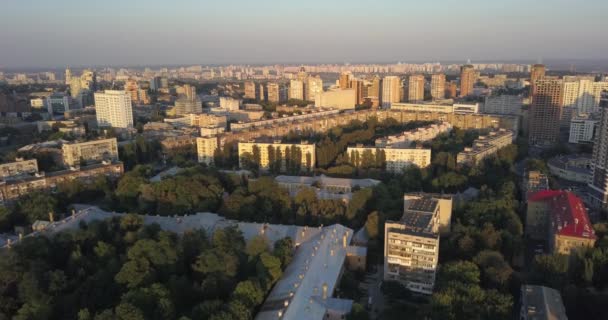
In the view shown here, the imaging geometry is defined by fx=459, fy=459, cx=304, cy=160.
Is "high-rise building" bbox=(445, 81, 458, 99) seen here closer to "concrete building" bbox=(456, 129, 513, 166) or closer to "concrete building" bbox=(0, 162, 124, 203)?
"concrete building" bbox=(456, 129, 513, 166)

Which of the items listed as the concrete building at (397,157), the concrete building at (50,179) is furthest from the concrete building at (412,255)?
the concrete building at (50,179)

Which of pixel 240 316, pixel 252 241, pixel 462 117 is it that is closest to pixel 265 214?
pixel 252 241

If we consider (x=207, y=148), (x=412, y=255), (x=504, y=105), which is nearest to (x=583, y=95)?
(x=504, y=105)

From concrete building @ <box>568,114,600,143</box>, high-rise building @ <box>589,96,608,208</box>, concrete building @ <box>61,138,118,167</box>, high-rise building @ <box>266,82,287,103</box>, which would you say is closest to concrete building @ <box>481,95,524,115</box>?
concrete building @ <box>568,114,600,143</box>

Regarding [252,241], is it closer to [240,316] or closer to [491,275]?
[240,316]

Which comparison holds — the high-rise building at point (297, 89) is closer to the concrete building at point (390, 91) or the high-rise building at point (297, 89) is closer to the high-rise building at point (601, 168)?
the concrete building at point (390, 91)

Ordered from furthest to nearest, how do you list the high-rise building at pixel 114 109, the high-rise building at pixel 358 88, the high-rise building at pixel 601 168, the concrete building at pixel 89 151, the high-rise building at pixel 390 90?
the high-rise building at pixel 358 88 < the high-rise building at pixel 390 90 < the high-rise building at pixel 114 109 < the concrete building at pixel 89 151 < the high-rise building at pixel 601 168
